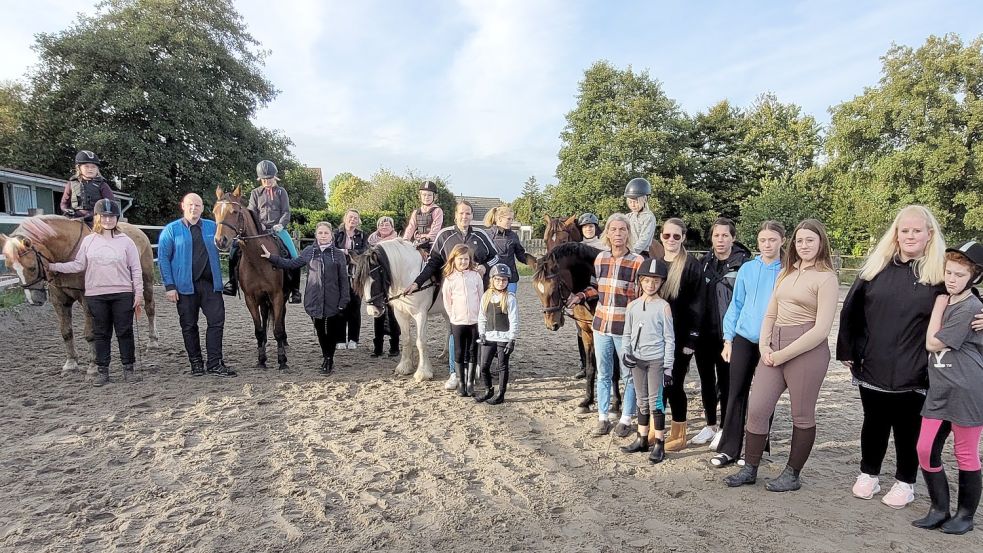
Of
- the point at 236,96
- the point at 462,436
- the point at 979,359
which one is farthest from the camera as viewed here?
the point at 236,96

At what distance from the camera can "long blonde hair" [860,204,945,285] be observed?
282cm

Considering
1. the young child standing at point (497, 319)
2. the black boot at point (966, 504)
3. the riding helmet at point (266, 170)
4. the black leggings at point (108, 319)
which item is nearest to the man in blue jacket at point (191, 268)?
the black leggings at point (108, 319)

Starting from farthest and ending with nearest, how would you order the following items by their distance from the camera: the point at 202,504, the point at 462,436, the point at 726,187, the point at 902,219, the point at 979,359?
the point at 726,187, the point at 462,436, the point at 202,504, the point at 902,219, the point at 979,359

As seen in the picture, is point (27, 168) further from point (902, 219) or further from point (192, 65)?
point (902, 219)

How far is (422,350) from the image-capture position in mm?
6074

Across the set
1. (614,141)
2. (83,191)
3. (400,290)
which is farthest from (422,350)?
(614,141)

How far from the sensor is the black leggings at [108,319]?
5.27 meters

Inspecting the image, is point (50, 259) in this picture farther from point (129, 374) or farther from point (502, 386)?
point (502, 386)

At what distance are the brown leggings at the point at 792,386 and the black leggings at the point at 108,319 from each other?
19.7 ft

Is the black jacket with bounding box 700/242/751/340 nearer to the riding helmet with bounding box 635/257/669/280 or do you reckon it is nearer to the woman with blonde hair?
the riding helmet with bounding box 635/257/669/280

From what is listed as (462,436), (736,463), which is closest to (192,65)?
(462,436)

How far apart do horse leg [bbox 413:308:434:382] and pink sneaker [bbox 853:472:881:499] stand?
163 inches

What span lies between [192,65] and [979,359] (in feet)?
91.0

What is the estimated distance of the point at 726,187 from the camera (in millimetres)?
33625
